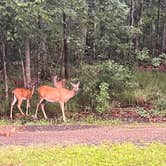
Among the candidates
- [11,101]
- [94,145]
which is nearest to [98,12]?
[11,101]

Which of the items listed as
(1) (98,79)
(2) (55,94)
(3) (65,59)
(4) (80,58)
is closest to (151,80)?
(4) (80,58)

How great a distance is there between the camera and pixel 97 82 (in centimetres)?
1911

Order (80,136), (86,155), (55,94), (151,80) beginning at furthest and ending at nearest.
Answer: (151,80), (55,94), (80,136), (86,155)

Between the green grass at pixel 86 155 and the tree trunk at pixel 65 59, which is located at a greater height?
the tree trunk at pixel 65 59

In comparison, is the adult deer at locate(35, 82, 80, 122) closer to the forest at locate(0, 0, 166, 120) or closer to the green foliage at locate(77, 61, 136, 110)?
the forest at locate(0, 0, 166, 120)

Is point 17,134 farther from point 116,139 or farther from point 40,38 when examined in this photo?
point 40,38

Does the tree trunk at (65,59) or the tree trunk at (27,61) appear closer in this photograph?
the tree trunk at (27,61)

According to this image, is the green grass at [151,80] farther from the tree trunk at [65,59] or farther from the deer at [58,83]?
the deer at [58,83]

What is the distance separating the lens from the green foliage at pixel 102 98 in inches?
722

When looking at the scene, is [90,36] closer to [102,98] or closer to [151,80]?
[151,80]

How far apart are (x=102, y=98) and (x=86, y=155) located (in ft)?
26.7

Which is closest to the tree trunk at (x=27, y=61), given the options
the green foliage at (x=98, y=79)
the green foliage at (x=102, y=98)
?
the green foliage at (x=98, y=79)

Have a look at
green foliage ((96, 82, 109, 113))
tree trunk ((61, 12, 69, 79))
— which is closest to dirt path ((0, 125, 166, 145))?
green foliage ((96, 82, 109, 113))

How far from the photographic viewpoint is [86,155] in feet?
33.8
